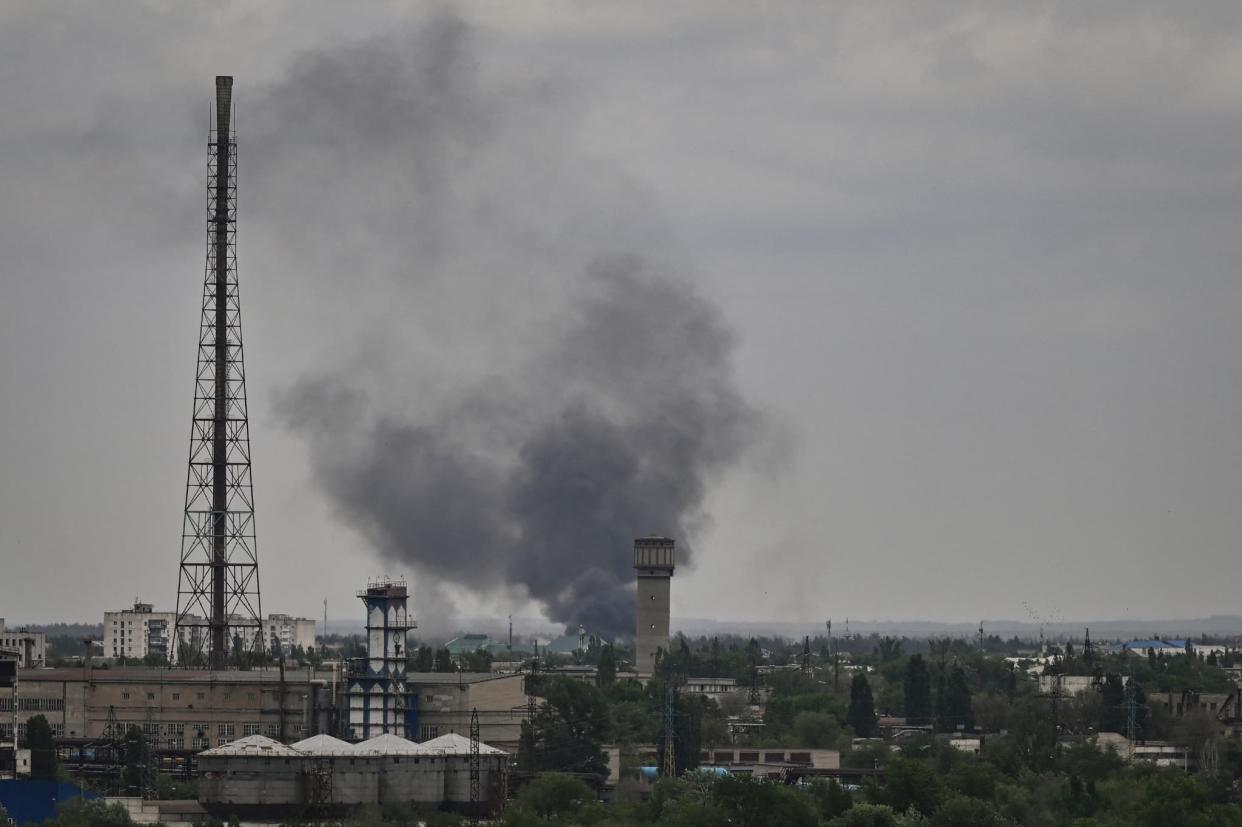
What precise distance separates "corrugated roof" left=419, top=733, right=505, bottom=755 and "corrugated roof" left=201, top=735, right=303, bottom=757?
5.80m

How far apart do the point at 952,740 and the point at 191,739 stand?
41.7m

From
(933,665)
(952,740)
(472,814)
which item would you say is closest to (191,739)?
(472,814)

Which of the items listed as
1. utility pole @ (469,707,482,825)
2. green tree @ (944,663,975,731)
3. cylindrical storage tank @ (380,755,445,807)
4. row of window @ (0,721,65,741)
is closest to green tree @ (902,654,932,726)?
green tree @ (944,663,975,731)

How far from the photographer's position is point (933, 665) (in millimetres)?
199625

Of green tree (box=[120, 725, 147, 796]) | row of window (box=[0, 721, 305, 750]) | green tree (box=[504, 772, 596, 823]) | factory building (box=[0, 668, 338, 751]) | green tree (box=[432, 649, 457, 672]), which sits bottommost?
green tree (box=[504, 772, 596, 823])

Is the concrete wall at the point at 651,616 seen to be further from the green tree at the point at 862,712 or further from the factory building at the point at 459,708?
the factory building at the point at 459,708

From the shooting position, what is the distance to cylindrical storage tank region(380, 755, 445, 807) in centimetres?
10100

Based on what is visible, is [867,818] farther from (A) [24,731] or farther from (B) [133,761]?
(A) [24,731]

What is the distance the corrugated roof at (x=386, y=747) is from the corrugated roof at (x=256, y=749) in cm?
271

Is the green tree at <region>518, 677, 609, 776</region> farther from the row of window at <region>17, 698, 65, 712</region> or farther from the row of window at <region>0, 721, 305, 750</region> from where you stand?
the row of window at <region>17, 698, 65, 712</region>

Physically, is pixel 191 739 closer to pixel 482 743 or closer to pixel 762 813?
pixel 482 743

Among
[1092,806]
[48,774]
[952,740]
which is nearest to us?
[1092,806]

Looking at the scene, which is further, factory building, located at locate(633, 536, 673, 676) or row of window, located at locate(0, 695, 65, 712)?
factory building, located at locate(633, 536, 673, 676)

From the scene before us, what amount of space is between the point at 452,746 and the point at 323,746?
5.51 metres
